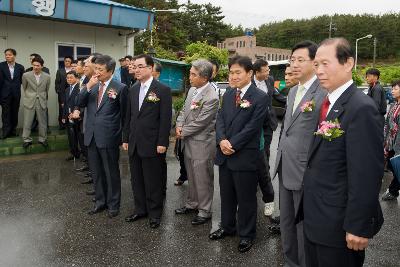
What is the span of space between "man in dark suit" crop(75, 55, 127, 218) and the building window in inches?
213

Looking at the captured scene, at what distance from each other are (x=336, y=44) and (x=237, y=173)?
1938 mm

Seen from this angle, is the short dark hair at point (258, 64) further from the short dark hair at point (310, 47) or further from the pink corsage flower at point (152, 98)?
the short dark hair at point (310, 47)

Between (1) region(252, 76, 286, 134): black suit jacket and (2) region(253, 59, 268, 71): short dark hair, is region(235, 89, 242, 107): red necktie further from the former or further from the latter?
(2) region(253, 59, 268, 71): short dark hair

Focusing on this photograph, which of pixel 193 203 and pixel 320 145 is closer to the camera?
pixel 320 145

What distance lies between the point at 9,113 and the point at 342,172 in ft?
26.0

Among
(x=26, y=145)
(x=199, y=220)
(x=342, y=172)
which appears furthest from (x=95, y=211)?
(x=26, y=145)

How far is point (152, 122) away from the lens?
176 inches

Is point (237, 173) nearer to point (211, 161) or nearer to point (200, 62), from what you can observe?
point (211, 161)

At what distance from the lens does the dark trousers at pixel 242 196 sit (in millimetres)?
3869

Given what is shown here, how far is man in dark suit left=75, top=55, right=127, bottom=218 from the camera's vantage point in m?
4.76

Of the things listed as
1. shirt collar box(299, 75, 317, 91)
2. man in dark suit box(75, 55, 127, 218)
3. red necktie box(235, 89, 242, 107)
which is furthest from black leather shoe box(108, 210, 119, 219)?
shirt collar box(299, 75, 317, 91)

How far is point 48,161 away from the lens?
25.1 feet

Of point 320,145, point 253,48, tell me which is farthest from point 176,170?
point 253,48

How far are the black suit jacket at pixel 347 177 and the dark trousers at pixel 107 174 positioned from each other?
308 centimetres
